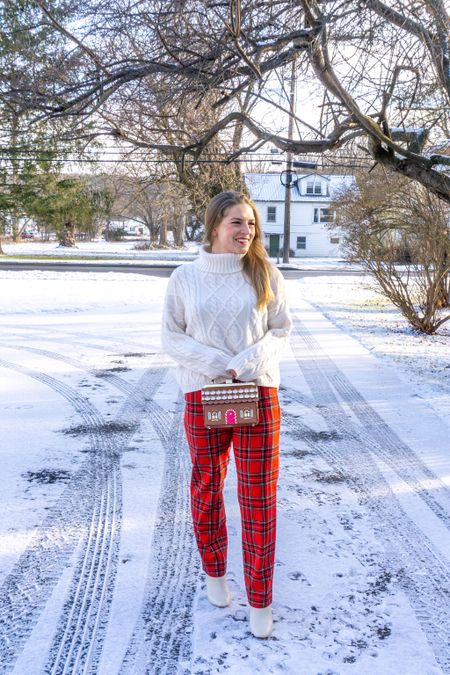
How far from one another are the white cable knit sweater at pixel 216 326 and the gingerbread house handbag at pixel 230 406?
0.31 ft

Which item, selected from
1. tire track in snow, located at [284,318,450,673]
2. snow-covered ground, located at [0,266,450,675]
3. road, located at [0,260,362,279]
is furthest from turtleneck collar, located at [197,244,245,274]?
road, located at [0,260,362,279]

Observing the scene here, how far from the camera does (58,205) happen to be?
3781 centimetres

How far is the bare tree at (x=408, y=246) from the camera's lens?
37.2ft

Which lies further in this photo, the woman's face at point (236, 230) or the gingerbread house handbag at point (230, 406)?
the woman's face at point (236, 230)

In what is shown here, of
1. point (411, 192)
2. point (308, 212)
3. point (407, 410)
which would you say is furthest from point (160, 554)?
point (308, 212)

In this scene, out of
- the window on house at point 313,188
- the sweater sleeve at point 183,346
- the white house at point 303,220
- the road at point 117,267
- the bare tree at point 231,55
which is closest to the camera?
the sweater sleeve at point 183,346

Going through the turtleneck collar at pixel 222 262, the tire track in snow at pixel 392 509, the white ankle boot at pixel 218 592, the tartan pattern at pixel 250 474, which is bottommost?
the tire track in snow at pixel 392 509

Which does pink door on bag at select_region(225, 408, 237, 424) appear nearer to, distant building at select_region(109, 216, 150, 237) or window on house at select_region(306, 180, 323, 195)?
window on house at select_region(306, 180, 323, 195)

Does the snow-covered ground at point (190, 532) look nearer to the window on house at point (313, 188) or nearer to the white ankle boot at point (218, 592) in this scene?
the white ankle boot at point (218, 592)

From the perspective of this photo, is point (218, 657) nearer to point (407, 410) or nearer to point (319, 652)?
point (319, 652)

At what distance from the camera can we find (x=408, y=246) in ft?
40.5

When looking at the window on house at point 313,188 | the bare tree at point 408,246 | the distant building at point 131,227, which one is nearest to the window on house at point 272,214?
the window on house at point 313,188

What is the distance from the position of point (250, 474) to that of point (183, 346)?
0.59 metres

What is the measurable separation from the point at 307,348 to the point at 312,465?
5.09 m
